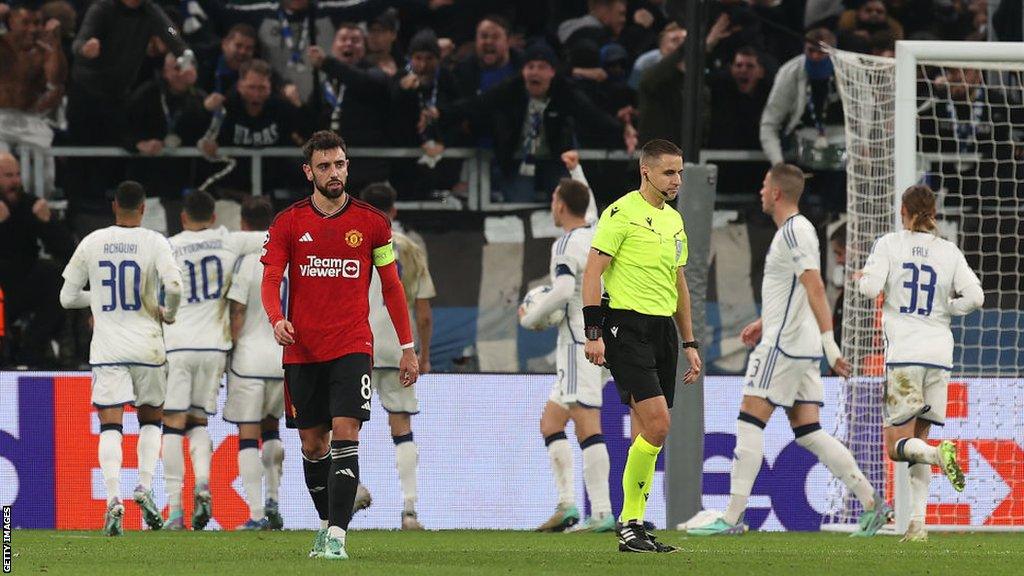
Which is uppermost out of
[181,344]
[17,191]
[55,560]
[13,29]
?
[13,29]

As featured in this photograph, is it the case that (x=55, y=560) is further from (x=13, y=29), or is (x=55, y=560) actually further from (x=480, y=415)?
(x=13, y=29)

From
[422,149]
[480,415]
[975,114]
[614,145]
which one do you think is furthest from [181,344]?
[975,114]

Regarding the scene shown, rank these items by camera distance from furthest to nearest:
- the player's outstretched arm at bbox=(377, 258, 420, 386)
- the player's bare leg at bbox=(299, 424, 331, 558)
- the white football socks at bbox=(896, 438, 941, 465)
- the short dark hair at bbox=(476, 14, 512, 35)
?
→ the short dark hair at bbox=(476, 14, 512, 35) → the white football socks at bbox=(896, 438, 941, 465) → the player's bare leg at bbox=(299, 424, 331, 558) → the player's outstretched arm at bbox=(377, 258, 420, 386)

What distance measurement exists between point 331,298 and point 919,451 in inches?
153

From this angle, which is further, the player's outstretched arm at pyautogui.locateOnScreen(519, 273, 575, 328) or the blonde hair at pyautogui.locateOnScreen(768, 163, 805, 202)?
the player's outstretched arm at pyautogui.locateOnScreen(519, 273, 575, 328)

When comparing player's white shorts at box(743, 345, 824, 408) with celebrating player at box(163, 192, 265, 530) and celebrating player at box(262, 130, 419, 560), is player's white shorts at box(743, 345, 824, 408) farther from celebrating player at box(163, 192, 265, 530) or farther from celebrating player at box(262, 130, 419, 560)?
celebrating player at box(163, 192, 265, 530)

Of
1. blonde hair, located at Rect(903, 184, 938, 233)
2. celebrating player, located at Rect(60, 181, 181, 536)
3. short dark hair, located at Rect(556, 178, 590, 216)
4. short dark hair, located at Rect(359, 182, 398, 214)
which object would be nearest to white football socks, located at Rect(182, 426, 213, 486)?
celebrating player, located at Rect(60, 181, 181, 536)

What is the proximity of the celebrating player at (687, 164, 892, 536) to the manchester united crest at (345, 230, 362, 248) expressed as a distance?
381 cm

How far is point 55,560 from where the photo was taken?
28.9 ft

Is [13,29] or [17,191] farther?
[13,29]

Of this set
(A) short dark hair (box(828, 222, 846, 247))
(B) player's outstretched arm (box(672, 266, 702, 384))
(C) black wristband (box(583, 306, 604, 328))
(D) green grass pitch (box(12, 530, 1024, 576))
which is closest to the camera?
(D) green grass pitch (box(12, 530, 1024, 576))

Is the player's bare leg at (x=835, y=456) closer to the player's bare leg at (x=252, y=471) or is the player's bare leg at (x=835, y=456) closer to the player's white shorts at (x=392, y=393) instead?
the player's white shorts at (x=392, y=393)

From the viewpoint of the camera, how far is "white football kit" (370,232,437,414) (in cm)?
1263

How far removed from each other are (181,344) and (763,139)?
5525 millimetres
